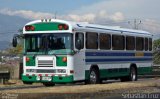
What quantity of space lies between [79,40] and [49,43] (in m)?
1.45

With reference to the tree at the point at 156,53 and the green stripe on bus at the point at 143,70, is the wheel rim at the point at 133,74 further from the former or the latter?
the tree at the point at 156,53

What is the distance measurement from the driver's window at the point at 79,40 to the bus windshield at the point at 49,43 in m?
0.38

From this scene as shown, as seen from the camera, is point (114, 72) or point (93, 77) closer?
point (93, 77)

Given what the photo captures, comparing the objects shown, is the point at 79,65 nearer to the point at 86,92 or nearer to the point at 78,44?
the point at 78,44

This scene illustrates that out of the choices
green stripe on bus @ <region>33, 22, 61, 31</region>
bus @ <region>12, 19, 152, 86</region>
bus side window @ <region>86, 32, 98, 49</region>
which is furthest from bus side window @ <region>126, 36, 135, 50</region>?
green stripe on bus @ <region>33, 22, 61, 31</region>

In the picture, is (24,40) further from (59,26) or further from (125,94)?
(125,94)

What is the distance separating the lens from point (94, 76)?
84.6 ft

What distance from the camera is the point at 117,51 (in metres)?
28.3

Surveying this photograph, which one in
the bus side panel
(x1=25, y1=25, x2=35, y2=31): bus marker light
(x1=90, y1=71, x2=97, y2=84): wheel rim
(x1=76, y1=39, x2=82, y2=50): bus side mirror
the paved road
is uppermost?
(x1=25, y1=25, x2=35, y2=31): bus marker light

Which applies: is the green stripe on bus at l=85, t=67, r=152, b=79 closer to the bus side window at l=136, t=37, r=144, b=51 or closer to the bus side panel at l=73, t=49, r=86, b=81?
the bus side panel at l=73, t=49, r=86, b=81

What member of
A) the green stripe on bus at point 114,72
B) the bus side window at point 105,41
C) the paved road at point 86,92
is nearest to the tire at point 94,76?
the green stripe on bus at point 114,72

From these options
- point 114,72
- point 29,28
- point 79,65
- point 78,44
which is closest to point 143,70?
point 114,72

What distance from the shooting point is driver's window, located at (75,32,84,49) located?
936 inches

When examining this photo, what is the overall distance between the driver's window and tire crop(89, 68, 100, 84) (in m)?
1.90
